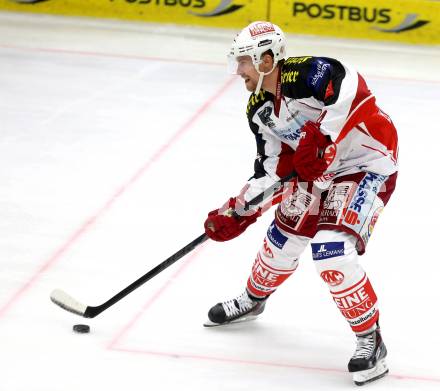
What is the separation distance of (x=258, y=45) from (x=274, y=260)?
Answer: 0.91m

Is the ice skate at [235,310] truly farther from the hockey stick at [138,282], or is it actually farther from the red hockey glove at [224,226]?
the red hockey glove at [224,226]

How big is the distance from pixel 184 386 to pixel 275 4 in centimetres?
594

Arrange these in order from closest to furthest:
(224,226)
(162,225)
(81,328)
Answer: (224,226) → (81,328) → (162,225)

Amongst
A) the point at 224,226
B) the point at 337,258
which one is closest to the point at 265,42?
the point at 224,226

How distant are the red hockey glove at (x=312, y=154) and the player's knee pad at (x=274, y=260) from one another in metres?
0.48

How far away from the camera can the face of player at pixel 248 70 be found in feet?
13.8

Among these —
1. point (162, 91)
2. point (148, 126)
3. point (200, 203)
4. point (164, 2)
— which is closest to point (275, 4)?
point (164, 2)

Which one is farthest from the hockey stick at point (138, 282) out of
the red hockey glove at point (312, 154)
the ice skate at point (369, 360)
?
the ice skate at point (369, 360)

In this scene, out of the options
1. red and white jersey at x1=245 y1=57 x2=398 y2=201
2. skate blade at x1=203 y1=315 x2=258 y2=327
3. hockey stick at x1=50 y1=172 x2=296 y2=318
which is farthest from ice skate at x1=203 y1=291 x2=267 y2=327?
red and white jersey at x1=245 y1=57 x2=398 y2=201

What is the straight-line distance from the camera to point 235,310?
470cm

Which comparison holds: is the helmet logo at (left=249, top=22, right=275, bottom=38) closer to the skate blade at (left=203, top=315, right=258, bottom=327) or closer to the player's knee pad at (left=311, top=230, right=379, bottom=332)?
the player's knee pad at (left=311, top=230, right=379, bottom=332)

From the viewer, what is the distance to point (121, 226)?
577 centimetres

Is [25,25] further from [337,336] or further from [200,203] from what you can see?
[337,336]

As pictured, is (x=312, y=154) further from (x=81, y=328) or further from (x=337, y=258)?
(x=81, y=328)
